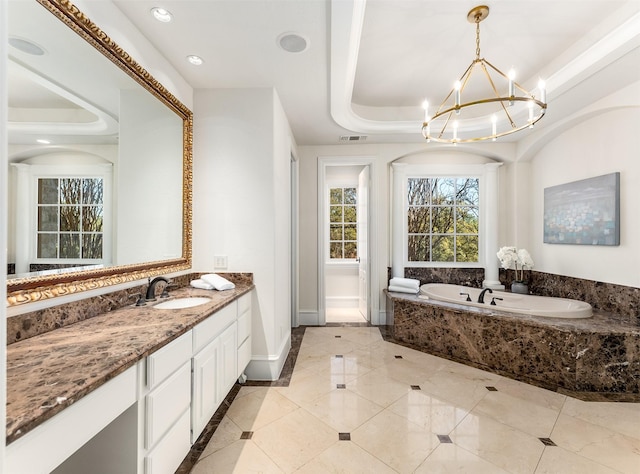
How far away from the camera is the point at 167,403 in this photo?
1286 mm

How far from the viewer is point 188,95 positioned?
251 cm

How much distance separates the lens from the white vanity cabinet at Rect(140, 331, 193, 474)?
3.81 ft

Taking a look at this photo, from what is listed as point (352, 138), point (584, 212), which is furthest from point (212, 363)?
point (584, 212)

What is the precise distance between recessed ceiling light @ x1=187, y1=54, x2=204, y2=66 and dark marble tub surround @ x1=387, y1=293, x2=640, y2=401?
3164 millimetres

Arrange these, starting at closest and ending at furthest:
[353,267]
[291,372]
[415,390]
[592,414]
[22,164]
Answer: [22,164] → [592,414] → [415,390] → [291,372] → [353,267]

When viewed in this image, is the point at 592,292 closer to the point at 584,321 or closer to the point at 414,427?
the point at 584,321

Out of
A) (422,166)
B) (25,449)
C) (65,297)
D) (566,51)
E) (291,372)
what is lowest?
(291,372)

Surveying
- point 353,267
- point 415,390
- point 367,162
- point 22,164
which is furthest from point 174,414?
point 353,267

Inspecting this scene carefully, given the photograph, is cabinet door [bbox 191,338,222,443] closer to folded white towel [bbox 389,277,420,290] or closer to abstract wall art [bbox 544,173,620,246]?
folded white towel [bbox 389,277,420,290]

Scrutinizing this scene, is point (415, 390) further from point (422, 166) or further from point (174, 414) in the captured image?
point (422, 166)

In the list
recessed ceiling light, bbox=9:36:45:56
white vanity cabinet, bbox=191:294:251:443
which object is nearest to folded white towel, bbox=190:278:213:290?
white vanity cabinet, bbox=191:294:251:443

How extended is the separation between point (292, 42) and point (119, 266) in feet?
6.09

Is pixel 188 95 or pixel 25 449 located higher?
pixel 188 95

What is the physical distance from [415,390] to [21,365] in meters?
2.44
